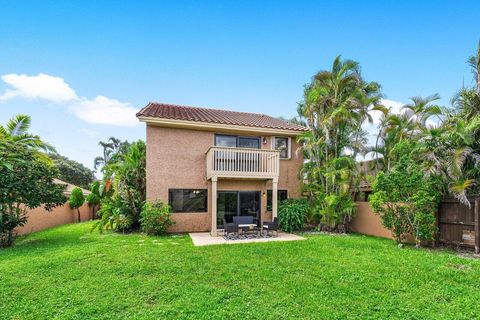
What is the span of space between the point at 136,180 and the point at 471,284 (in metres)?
13.1

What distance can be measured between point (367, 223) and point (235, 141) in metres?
8.00

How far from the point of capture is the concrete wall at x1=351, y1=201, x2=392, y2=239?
1187 centimetres

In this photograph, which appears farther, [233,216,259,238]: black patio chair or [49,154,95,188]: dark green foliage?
[49,154,95,188]: dark green foliage

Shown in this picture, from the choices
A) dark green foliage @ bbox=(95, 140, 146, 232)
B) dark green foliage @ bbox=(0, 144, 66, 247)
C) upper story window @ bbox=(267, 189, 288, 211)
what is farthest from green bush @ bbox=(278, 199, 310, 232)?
dark green foliage @ bbox=(0, 144, 66, 247)

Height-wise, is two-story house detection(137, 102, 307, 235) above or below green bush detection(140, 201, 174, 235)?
above

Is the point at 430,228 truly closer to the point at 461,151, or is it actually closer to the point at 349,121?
the point at 461,151

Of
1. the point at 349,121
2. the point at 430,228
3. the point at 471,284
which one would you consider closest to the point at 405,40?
the point at 349,121

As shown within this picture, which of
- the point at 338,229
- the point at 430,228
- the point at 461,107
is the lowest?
the point at 338,229

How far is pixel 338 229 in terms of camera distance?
41.4ft

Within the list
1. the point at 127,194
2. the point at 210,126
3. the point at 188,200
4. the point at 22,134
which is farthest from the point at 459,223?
the point at 22,134

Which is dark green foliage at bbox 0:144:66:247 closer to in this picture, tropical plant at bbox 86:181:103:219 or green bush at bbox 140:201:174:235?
green bush at bbox 140:201:174:235

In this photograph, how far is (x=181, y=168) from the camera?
12.9 metres

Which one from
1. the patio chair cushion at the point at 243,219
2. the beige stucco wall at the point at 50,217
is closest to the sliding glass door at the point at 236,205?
the patio chair cushion at the point at 243,219

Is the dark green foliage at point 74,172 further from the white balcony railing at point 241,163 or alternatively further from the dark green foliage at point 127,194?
the white balcony railing at point 241,163
